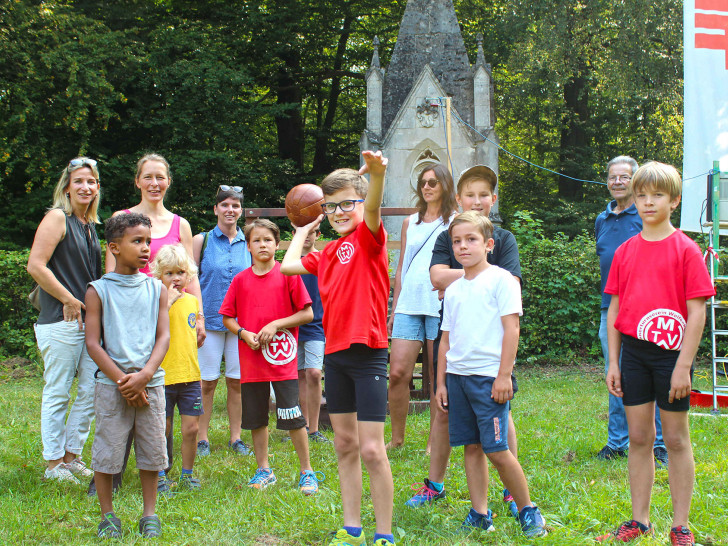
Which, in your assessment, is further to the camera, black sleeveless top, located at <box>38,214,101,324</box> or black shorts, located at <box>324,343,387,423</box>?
black sleeveless top, located at <box>38,214,101,324</box>

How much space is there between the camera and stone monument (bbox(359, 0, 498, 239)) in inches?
716

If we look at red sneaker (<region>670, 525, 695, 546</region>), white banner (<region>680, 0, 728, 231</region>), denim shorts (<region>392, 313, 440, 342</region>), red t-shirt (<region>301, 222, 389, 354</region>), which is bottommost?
red sneaker (<region>670, 525, 695, 546</region>)

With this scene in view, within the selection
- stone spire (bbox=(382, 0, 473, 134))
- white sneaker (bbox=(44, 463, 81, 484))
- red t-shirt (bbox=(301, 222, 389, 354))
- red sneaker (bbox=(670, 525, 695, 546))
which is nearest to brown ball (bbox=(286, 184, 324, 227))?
red t-shirt (bbox=(301, 222, 389, 354))

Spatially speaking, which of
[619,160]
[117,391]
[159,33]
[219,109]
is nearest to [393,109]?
[219,109]

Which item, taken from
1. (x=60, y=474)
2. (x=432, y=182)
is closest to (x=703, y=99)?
(x=432, y=182)

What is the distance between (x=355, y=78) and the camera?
82.6 feet

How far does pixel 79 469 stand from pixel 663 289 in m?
3.85

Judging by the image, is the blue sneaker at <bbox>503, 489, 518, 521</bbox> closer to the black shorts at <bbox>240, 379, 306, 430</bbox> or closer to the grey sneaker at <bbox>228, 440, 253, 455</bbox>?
the black shorts at <bbox>240, 379, 306, 430</bbox>

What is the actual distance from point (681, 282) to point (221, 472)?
10.3 feet

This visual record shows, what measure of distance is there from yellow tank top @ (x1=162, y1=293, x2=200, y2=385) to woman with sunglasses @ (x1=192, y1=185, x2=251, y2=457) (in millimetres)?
894

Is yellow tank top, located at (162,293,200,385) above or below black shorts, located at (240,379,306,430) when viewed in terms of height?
above

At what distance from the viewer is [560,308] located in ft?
35.8

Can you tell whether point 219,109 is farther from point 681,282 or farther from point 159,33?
point 681,282

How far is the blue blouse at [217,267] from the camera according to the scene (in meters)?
5.45
